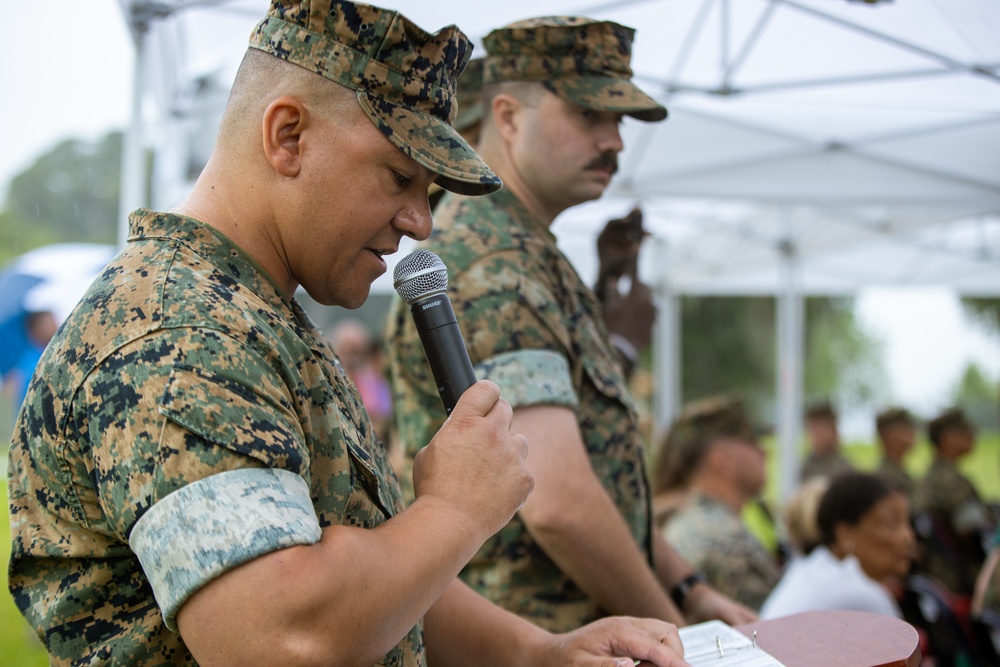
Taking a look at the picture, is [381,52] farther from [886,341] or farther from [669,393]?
[886,341]

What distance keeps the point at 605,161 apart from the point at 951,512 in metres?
6.31

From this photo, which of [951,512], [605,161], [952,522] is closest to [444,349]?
[605,161]

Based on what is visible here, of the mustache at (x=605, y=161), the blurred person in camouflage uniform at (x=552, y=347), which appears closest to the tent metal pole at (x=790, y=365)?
the blurred person in camouflage uniform at (x=552, y=347)

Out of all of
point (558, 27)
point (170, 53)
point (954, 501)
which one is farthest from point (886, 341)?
point (558, 27)

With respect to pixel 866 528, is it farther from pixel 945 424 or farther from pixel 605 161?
pixel 945 424

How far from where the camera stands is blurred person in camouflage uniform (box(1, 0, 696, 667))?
946 mm

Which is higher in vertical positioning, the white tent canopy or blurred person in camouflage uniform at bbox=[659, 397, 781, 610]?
the white tent canopy

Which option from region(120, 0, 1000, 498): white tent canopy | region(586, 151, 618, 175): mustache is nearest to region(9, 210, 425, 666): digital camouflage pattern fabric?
region(586, 151, 618, 175): mustache

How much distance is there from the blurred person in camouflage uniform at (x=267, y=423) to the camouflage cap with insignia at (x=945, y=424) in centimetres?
776

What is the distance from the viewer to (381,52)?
1.22 metres

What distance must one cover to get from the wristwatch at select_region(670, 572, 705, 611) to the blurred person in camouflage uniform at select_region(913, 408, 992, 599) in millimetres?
4710

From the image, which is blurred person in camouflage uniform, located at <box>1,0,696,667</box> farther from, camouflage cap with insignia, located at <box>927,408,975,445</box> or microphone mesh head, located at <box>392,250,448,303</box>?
camouflage cap with insignia, located at <box>927,408,975,445</box>

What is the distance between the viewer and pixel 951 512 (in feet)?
24.1

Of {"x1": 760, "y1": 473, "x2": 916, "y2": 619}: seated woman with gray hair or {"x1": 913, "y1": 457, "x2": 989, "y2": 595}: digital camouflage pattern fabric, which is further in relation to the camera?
{"x1": 913, "y1": 457, "x2": 989, "y2": 595}: digital camouflage pattern fabric
